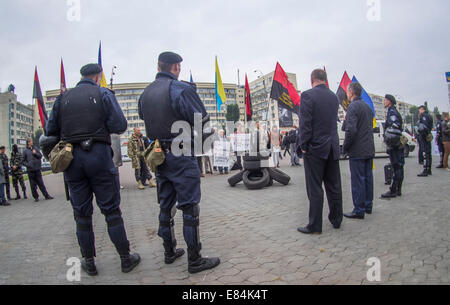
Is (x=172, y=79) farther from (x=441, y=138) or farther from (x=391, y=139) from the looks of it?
(x=441, y=138)

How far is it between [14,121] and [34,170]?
369 ft

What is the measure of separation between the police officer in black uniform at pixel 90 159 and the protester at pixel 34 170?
24.7ft

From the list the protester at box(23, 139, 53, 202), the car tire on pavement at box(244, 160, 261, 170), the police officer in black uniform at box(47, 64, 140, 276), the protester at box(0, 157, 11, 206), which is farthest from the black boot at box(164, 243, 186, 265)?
the protester at box(0, 157, 11, 206)

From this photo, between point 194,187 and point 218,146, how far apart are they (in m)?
10.7

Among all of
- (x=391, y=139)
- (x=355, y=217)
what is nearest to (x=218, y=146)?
(x=391, y=139)

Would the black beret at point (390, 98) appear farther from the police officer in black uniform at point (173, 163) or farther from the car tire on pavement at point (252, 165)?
the police officer in black uniform at point (173, 163)

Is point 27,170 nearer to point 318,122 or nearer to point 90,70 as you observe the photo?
point 90,70

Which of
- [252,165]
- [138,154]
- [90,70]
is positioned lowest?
[252,165]

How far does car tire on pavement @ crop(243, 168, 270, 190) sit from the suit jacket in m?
4.21

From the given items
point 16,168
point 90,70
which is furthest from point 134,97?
point 90,70

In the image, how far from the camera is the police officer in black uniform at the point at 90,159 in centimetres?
309

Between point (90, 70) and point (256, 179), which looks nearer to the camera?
point (90, 70)

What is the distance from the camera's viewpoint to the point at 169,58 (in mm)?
3402

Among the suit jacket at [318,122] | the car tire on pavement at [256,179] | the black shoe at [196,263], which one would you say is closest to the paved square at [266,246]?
the black shoe at [196,263]
